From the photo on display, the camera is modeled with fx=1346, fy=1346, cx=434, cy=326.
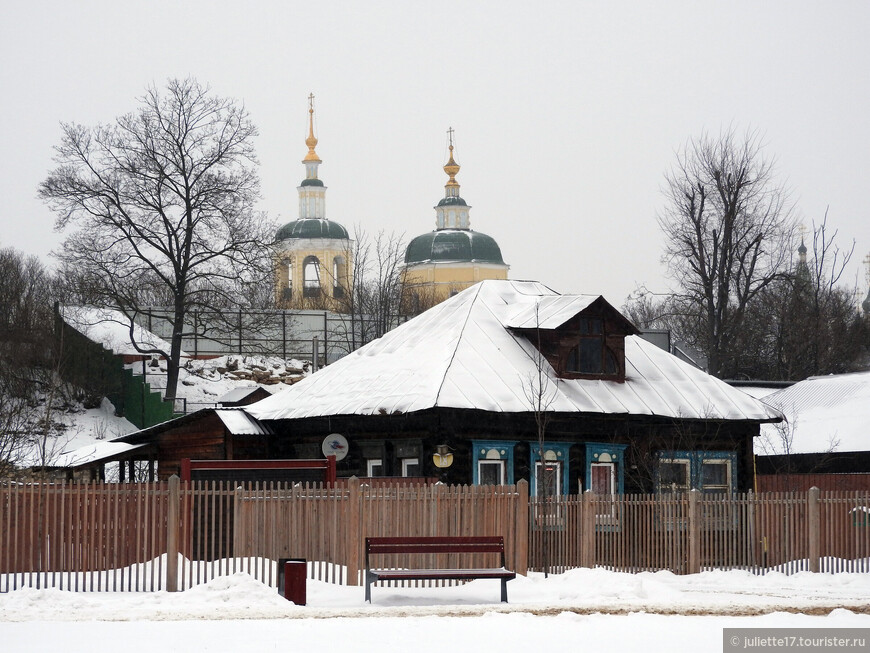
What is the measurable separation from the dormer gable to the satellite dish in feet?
14.9

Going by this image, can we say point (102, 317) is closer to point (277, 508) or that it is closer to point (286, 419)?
point (286, 419)

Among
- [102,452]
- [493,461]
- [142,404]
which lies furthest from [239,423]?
[142,404]

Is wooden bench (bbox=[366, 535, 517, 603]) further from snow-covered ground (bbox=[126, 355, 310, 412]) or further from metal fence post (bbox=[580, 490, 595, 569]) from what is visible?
snow-covered ground (bbox=[126, 355, 310, 412])

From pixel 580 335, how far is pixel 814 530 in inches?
289

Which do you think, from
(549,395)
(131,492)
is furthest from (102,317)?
(131,492)

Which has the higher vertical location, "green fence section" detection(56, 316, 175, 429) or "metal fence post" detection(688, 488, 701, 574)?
"green fence section" detection(56, 316, 175, 429)

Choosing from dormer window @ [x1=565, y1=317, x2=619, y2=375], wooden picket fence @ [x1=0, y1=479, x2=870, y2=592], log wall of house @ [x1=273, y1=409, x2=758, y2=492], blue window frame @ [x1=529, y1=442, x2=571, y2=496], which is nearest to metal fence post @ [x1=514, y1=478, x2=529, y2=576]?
wooden picket fence @ [x1=0, y1=479, x2=870, y2=592]

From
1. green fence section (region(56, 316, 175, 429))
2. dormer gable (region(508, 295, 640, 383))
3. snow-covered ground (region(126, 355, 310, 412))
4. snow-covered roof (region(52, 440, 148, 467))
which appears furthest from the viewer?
snow-covered ground (region(126, 355, 310, 412))

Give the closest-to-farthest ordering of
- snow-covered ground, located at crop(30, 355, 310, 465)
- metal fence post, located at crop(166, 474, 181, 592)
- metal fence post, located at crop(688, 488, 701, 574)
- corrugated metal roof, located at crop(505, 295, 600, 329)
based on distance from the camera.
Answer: metal fence post, located at crop(166, 474, 181, 592)
metal fence post, located at crop(688, 488, 701, 574)
corrugated metal roof, located at crop(505, 295, 600, 329)
snow-covered ground, located at crop(30, 355, 310, 465)

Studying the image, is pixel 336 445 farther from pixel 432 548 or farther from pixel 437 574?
pixel 437 574

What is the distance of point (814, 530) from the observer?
76.6 ft

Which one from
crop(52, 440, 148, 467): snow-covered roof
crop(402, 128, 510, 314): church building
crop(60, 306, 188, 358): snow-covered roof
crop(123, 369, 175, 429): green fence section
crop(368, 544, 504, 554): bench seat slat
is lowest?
crop(368, 544, 504, 554): bench seat slat

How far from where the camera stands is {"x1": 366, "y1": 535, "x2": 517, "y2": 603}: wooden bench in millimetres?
18312

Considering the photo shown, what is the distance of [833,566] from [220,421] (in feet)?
41.6
